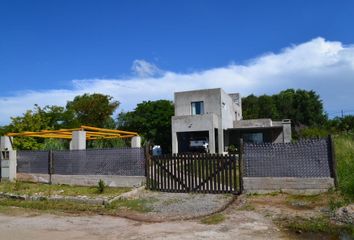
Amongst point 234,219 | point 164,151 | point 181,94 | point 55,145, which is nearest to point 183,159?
point 234,219

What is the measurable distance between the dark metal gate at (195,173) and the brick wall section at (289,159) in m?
0.55

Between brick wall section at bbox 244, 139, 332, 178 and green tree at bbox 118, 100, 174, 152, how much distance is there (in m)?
30.8

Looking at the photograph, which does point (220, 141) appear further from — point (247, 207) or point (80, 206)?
point (247, 207)

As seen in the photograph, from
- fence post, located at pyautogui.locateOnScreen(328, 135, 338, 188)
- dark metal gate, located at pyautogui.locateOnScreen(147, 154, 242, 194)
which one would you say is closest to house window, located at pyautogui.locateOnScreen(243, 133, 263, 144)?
dark metal gate, located at pyautogui.locateOnScreen(147, 154, 242, 194)

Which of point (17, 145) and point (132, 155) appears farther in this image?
point (17, 145)

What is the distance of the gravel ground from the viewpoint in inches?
405

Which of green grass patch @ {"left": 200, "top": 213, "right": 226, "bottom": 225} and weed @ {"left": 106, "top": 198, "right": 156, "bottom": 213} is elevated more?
weed @ {"left": 106, "top": 198, "right": 156, "bottom": 213}

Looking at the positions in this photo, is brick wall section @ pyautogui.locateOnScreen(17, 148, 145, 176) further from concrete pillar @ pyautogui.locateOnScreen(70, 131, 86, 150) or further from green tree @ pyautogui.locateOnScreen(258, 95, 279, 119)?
green tree @ pyautogui.locateOnScreen(258, 95, 279, 119)

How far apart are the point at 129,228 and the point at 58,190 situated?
643cm

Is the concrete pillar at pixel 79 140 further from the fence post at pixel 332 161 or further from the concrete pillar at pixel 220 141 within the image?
the concrete pillar at pixel 220 141

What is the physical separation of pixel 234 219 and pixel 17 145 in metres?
17.4

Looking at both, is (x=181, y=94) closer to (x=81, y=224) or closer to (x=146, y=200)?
(x=146, y=200)

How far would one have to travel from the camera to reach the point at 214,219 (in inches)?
374

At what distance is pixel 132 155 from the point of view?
1460cm
